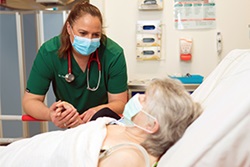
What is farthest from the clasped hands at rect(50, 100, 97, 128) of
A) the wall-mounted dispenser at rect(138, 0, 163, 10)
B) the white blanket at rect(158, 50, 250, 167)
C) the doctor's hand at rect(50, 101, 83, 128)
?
the wall-mounted dispenser at rect(138, 0, 163, 10)

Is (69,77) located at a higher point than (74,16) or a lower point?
lower

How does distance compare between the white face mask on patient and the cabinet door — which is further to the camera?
the cabinet door

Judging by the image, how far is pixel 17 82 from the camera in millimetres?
3100

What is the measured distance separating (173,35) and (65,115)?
1536 mm

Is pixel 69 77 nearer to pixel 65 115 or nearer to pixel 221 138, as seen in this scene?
pixel 65 115

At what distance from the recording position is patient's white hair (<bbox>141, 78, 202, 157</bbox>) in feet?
3.17

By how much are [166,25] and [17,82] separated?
164 cm

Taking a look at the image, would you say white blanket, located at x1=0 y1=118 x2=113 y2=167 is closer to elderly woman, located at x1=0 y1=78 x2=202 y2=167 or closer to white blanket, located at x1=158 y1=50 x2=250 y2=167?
elderly woman, located at x1=0 y1=78 x2=202 y2=167

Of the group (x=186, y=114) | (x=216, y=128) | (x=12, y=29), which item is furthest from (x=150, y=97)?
(x=12, y=29)

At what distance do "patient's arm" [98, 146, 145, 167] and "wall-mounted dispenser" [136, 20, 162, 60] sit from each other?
1791 mm

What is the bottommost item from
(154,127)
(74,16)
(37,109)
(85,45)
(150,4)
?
(37,109)

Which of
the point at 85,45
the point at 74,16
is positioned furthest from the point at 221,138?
the point at 74,16

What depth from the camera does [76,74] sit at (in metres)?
1.79

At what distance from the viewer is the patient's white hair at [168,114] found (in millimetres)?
965
